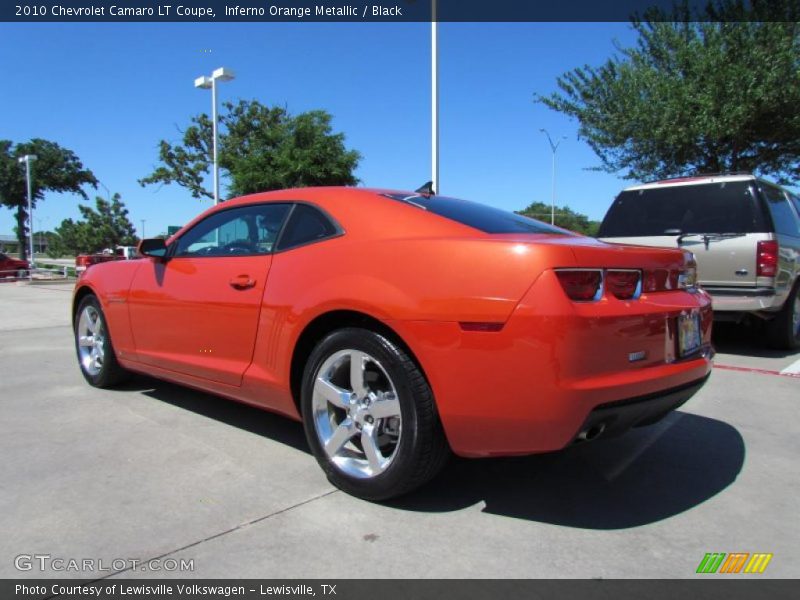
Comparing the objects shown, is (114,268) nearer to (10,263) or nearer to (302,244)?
(302,244)

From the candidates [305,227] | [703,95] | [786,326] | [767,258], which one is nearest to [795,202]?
[786,326]

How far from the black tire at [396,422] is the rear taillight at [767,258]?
4843 mm

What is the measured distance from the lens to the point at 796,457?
346 cm

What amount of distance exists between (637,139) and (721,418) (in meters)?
11.1

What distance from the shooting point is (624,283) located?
2.55 m

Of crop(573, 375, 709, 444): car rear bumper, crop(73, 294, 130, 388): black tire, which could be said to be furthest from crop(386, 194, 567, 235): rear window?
crop(73, 294, 130, 388): black tire

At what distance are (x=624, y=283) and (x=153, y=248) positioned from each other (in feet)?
10.1

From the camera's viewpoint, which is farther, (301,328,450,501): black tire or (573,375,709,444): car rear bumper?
(301,328,450,501): black tire

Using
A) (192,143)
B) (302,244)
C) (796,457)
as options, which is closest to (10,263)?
(192,143)

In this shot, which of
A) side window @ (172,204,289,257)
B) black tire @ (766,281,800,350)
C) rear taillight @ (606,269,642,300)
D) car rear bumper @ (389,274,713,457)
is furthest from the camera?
black tire @ (766,281,800,350)

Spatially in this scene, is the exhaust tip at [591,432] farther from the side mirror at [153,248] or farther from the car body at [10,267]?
the car body at [10,267]

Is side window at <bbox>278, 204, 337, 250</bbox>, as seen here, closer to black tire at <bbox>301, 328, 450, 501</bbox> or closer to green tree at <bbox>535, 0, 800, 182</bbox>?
black tire at <bbox>301, 328, 450, 501</bbox>

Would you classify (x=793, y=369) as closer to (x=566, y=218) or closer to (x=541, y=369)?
(x=541, y=369)

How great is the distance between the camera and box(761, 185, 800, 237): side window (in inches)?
246
